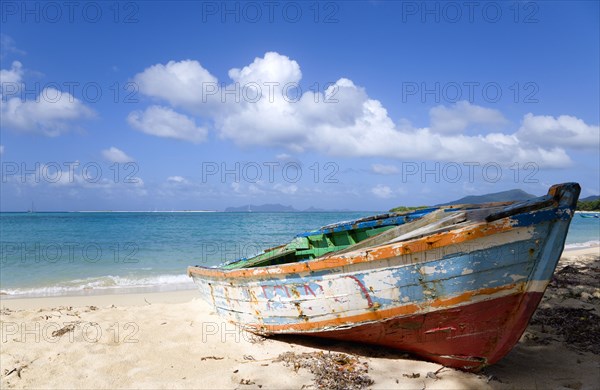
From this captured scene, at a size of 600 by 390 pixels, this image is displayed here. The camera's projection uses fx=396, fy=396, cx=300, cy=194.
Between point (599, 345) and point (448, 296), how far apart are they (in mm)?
2544

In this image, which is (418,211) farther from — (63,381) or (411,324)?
(63,381)

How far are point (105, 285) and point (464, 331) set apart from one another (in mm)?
9091

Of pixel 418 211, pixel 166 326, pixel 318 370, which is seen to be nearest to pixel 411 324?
pixel 318 370

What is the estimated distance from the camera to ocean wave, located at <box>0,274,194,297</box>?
920 centimetres

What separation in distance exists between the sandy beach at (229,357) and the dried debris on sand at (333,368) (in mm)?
11

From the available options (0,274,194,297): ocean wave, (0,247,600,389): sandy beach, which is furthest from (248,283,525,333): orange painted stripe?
(0,274,194,297): ocean wave

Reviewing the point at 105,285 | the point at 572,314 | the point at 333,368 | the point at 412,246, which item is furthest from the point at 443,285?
the point at 105,285

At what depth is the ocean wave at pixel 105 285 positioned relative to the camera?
9195 mm

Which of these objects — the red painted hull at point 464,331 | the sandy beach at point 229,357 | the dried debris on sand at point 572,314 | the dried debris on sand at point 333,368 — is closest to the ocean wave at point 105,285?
the sandy beach at point 229,357

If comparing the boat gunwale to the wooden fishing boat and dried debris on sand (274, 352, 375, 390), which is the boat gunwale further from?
dried debris on sand (274, 352, 375, 390)

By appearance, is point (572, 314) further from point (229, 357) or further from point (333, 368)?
point (229, 357)

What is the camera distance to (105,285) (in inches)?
395

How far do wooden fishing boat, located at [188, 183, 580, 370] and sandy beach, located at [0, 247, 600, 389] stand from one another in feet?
0.90

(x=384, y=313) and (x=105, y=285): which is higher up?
(x=384, y=313)
